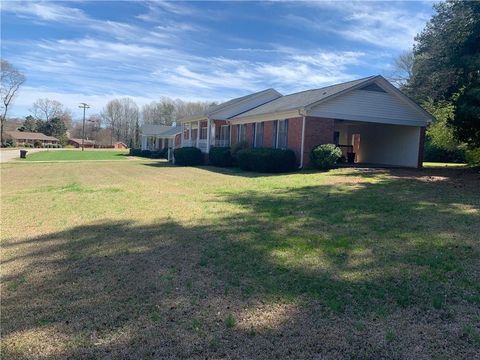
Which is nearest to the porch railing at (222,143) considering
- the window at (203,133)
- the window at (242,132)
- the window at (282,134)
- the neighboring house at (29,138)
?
the window at (242,132)

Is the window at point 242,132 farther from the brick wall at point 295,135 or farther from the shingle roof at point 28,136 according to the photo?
the shingle roof at point 28,136

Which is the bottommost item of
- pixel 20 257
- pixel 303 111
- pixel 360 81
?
pixel 20 257

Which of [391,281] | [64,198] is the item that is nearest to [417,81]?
[64,198]

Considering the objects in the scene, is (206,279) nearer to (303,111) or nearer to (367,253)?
(367,253)

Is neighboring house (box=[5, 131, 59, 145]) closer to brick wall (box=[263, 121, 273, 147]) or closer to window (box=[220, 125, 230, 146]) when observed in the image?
window (box=[220, 125, 230, 146])

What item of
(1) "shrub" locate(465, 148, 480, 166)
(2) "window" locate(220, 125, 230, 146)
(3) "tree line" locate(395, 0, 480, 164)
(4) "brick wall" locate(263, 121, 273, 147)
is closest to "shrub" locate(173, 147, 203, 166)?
(2) "window" locate(220, 125, 230, 146)

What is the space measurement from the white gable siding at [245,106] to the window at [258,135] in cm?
472

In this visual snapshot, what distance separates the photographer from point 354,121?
817 inches

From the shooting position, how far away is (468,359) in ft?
10.5

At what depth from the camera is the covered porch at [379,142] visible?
855 inches

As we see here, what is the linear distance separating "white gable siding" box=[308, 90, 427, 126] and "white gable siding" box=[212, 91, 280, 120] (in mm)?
10946

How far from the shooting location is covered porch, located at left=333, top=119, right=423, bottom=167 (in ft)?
71.3

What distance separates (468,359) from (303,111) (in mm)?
16587

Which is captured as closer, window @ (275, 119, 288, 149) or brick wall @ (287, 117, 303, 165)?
brick wall @ (287, 117, 303, 165)
